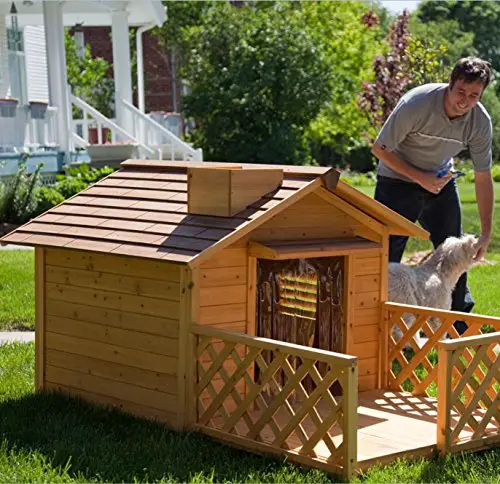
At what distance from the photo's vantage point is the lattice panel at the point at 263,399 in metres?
4.82

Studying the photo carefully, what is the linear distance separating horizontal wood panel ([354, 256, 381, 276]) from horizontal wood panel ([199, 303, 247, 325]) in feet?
2.91

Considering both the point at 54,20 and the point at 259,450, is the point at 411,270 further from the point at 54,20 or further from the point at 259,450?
the point at 54,20

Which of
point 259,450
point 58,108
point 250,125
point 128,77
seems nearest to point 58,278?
point 259,450

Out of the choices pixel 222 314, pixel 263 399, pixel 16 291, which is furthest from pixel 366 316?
pixel 16 291

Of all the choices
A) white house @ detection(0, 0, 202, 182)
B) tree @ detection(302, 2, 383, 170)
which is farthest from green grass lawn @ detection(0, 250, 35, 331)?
tree @ detection(302, 2, 383, 170)

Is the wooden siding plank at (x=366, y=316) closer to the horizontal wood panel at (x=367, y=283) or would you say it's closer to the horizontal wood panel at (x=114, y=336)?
the horizontal wood panel at (x=367, y=283)

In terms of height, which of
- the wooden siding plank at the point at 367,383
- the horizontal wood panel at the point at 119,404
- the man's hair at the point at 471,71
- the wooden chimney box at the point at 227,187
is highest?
the man's hair at the point at 471,71

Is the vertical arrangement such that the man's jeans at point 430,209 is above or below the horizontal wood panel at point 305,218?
below

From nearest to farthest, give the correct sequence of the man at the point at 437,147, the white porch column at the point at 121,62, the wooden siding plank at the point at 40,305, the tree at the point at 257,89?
the wooden siding plank at the point at 40,305 < the man at the point at 437,147 < the white porch column at the point at 121,62 < the tree at the point at 257,89

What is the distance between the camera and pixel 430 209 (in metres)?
7.70

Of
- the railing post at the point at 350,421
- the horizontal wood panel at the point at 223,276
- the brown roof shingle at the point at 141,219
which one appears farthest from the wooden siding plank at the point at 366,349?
the railing post at the point at 350,421

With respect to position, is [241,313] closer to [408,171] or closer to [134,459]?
[134,459]

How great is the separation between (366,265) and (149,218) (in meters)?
1.42

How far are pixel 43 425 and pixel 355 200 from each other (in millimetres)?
2199
